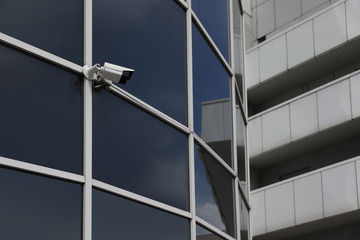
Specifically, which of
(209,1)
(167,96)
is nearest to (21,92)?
(167,96)

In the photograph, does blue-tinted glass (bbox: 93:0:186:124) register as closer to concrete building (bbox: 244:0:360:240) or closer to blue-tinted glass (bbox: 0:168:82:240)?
blue-tinted glass (bbox: 0:168:82:240)

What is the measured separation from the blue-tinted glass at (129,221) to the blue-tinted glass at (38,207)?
335 millimetres

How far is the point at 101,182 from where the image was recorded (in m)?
8.71

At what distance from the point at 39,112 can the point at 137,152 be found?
1803 millimetres

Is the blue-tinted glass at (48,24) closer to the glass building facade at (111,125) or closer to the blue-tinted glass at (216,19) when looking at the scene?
the glass building facade at (111,125)

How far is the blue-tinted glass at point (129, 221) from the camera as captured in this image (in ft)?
28.3

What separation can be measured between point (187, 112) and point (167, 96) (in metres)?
0.69

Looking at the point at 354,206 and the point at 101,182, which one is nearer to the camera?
the point at 101,182

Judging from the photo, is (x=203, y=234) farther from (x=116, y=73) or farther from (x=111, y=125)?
(x=116, y=73)

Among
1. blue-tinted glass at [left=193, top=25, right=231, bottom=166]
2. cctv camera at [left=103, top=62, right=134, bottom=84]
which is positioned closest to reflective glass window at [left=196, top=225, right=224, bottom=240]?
blue-tinted glass at [left=193, top=25, right=231, bottom=166]

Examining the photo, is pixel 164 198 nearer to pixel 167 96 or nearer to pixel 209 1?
pixel 167 96

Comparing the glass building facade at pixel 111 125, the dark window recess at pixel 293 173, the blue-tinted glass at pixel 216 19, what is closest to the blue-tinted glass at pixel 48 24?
the glass building facade at pixel 111 125

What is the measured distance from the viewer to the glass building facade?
7.87 metres

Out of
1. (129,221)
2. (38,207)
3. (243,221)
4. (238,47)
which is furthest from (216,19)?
(38,207)
